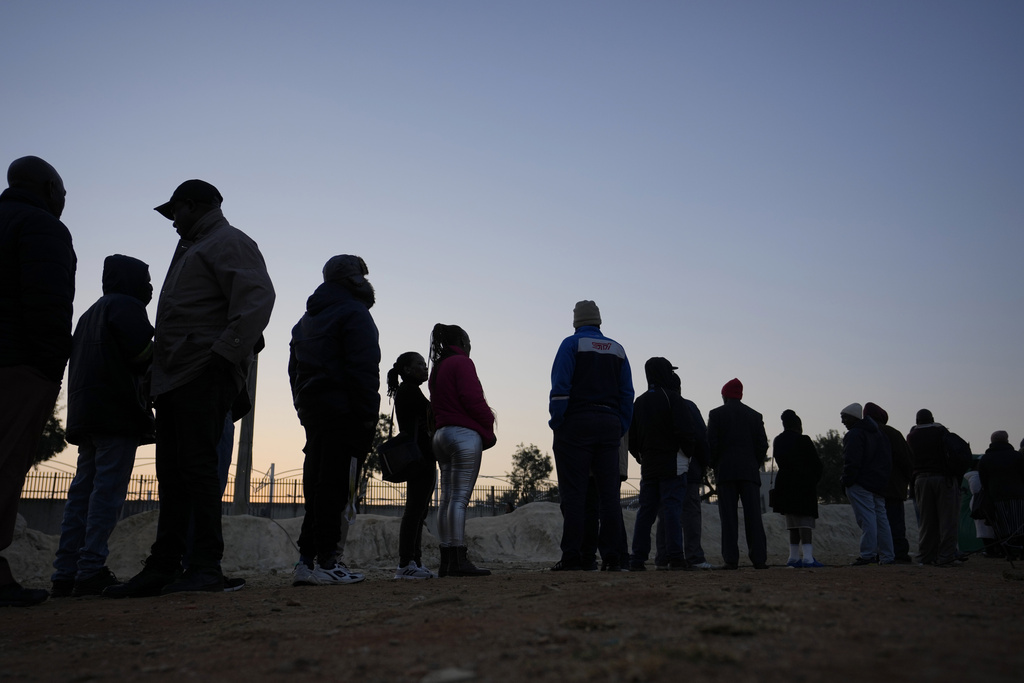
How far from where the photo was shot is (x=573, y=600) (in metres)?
3.38

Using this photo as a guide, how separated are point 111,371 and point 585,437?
3.41m

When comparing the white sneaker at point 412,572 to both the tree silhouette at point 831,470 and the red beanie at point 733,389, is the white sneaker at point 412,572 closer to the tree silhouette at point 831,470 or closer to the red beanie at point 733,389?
the red beanie at point 733,389

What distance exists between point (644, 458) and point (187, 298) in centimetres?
436

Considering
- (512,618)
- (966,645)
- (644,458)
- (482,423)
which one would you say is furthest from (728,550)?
(966,645)

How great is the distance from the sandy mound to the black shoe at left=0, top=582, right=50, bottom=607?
4.86 metres

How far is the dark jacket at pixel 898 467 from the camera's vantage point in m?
9.27

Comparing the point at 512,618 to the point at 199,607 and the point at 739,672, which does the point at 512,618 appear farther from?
the point at 199,607

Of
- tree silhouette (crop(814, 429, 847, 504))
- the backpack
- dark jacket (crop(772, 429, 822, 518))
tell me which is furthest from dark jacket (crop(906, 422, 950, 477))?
tree silhouette (crop(814, 429, 847, 504))

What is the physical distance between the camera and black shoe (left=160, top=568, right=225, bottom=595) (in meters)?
4.52

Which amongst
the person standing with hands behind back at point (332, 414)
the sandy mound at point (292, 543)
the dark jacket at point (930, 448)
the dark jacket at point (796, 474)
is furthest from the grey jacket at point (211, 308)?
the dark jacket at point (930, 448)

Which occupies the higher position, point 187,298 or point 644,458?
point 187,298

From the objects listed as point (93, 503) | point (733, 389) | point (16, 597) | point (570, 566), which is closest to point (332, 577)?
point (93, 503)

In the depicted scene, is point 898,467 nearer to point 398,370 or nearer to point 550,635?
point 398,370

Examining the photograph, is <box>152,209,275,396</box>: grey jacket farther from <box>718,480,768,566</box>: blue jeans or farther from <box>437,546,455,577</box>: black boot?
<box>718,480,768,566</box>: blue jeans
